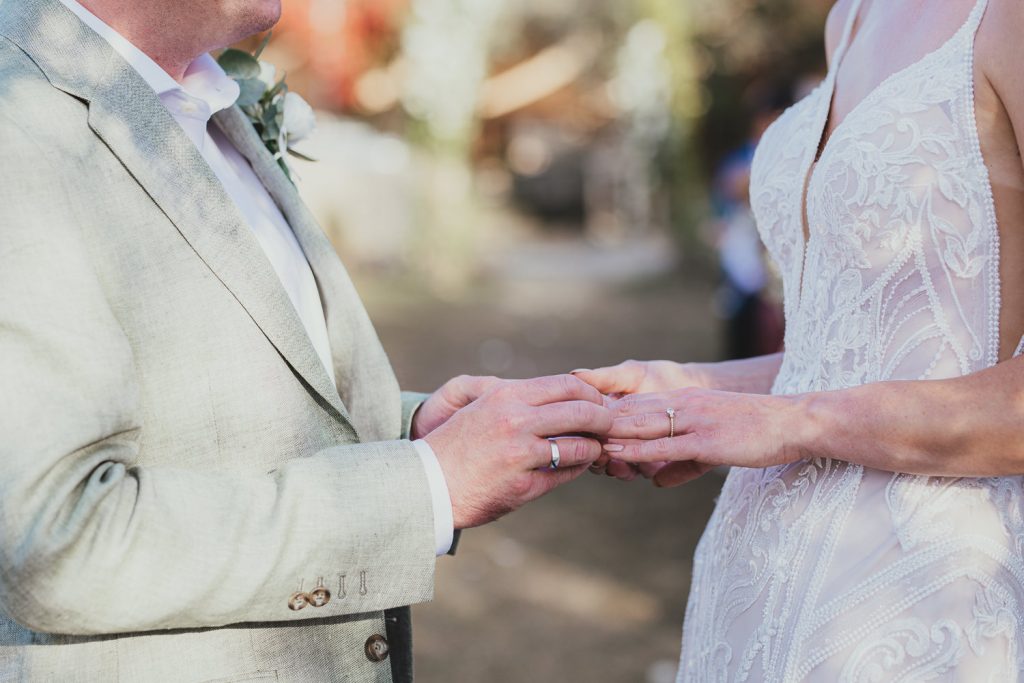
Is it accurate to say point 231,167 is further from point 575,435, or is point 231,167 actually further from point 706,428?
point 706,428

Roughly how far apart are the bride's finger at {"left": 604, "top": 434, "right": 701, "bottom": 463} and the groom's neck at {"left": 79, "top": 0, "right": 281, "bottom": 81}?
1.06 m

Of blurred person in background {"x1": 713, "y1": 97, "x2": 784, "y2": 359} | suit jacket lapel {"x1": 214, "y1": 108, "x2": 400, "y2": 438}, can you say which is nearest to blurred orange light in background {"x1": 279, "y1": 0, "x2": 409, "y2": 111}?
blurred person in background {"x1": 713, "y1": 97, "x2": 784, "y2": 359}

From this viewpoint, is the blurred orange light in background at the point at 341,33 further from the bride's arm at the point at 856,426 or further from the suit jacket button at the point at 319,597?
the suit jacket button at the point at 319,597

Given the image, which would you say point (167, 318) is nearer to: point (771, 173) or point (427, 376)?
point (771, 173)

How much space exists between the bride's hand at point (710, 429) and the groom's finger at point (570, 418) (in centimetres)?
5

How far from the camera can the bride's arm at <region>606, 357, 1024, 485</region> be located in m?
1.57

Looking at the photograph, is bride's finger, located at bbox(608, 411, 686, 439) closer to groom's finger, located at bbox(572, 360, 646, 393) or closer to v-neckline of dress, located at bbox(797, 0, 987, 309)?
groom's finger, located at bbox(572, 360, 646, 393)

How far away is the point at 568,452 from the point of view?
175 centimetres

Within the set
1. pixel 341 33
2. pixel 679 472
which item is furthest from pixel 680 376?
pixel 341 33

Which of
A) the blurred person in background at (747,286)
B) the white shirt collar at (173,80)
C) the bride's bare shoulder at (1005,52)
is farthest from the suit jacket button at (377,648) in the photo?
the blurred person in background at (747,286)

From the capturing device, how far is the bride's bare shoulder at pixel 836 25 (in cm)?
219

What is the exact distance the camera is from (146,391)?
57.7 inches

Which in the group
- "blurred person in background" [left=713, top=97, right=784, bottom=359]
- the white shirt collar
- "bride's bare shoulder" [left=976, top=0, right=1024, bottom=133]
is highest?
"blurred person in background" [left=713, top=97, right=784, bottom=359]

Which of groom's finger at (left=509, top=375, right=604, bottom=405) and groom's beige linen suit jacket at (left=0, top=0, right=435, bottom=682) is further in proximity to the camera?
groom's finger at (left=509, top=375, right=604, bottom=405)
